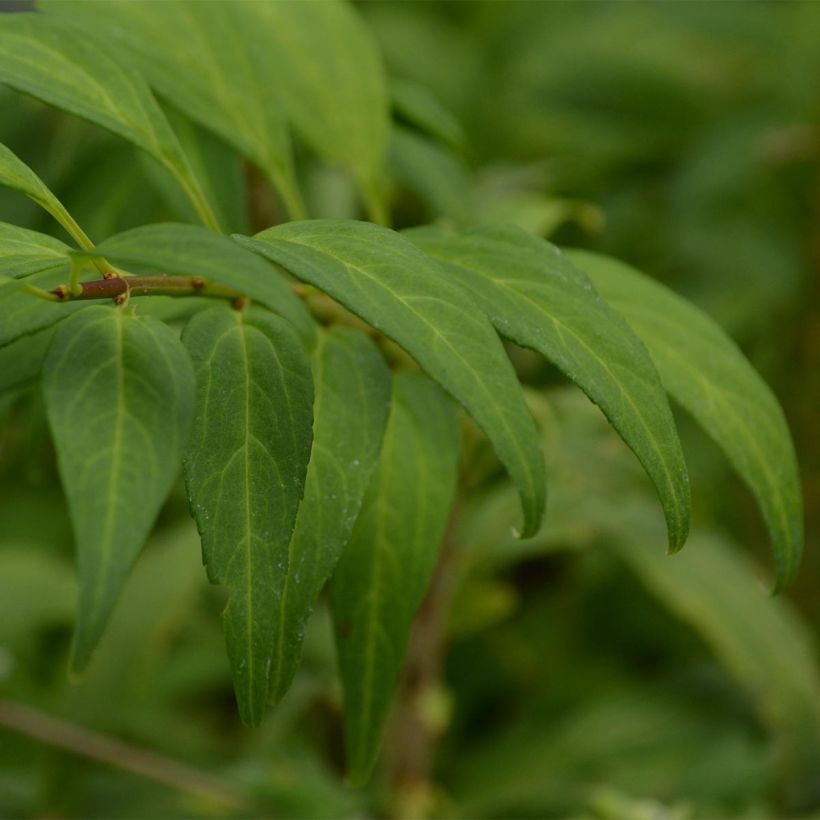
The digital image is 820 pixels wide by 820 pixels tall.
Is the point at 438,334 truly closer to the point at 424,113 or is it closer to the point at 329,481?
the point at 329,481

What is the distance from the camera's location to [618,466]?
1.02 metres

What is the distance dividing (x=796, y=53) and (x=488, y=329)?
3.70 feet

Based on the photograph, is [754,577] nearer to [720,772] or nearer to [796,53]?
[720,772]

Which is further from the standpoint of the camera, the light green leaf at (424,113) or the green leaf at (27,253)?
the light green leaf at (424,113)

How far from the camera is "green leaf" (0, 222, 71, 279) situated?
0.41m

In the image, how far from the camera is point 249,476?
0.39m

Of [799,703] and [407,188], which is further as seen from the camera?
[407,188]

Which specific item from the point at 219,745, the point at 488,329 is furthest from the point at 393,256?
the point at 219,745

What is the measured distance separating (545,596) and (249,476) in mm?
890

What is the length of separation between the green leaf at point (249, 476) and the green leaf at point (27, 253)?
0.05 m

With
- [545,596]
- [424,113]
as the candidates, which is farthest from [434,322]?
[545,596]

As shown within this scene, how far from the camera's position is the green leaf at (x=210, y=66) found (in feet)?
1.99

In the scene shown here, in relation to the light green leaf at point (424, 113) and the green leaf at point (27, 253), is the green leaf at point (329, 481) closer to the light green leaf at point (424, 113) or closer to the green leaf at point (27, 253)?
the green leaf at point (27, 253)

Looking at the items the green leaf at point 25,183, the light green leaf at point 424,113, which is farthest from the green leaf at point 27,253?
the light green leaf at point 424,113
